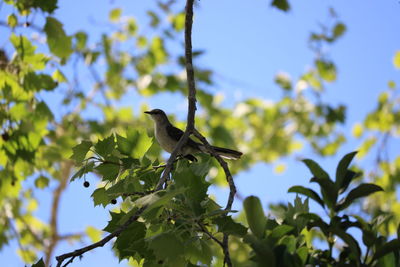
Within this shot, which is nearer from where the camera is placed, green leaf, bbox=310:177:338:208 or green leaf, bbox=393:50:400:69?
green leaf, bbox=310:177:338:208

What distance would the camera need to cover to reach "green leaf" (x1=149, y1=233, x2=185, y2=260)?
2.40 meters

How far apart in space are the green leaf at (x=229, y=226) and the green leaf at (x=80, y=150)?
1.07 meters

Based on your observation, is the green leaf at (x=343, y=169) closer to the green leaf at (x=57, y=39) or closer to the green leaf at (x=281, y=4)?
the green leaf at (x=281, y=4)

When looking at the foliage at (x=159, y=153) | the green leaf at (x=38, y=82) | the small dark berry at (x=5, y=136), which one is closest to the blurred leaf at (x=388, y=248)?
the foliage at (x=159, y=153)

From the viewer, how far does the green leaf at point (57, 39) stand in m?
5.43

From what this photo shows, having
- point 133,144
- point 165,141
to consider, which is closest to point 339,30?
point 165,141

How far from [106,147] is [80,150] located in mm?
183

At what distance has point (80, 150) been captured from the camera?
3.16 meters

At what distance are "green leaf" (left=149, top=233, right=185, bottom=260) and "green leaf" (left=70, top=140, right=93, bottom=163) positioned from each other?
971mm

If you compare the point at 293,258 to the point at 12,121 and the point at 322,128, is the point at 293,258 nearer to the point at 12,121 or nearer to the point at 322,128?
the point at 12,121

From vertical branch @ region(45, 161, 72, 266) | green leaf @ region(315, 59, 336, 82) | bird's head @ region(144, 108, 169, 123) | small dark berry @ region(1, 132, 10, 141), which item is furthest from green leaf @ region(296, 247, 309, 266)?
vertical branch @ region(45, 161, 72, 266)

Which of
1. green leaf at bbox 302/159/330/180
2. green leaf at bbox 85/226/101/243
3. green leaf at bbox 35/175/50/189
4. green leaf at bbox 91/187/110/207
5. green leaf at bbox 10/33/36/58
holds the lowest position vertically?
green leaf at bbox 302/159/330/180

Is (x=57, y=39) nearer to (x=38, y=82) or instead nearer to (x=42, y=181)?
(x=38, y=82)

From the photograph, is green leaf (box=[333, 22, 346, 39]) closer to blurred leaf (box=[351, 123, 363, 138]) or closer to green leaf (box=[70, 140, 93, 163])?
blurred leaf (box=[351, 123, 363, 138])
